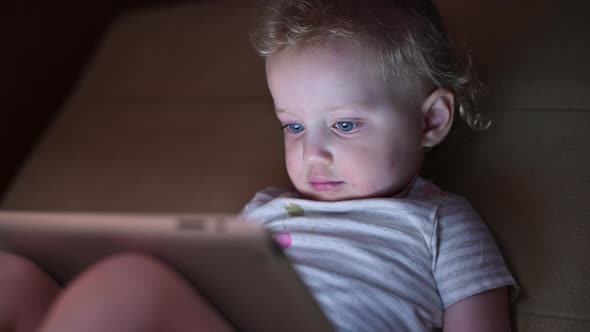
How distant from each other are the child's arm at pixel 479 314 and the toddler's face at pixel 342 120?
22cm

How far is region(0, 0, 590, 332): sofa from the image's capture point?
3.50 ft

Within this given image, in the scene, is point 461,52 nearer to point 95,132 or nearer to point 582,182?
point 582,182

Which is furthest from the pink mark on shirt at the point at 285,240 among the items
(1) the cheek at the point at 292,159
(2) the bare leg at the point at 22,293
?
(2) the bare leg at the point at 22,293

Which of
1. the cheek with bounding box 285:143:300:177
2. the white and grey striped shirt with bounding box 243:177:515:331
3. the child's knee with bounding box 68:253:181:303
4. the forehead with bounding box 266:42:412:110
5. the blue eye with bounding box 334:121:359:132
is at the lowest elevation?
the white and grey striped shirt with bounding box 243:177:515:331

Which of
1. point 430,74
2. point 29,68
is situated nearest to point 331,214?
point 430,74

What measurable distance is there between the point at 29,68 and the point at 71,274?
138cm

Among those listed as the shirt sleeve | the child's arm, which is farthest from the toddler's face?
the child's arm

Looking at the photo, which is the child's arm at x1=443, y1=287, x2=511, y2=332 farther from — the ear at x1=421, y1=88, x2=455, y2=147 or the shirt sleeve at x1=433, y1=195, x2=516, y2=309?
the ear at x1=421, y1=88, x2=455, y2=147

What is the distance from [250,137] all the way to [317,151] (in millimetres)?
496

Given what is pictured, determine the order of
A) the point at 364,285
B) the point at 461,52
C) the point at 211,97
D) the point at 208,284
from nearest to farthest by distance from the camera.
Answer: the point at 208,284, the point at 364,285, the point at 461,52, the point at 211,97

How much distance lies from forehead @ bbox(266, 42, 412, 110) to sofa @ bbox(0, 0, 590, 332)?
0.30 metres

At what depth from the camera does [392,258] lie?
0.95 meters

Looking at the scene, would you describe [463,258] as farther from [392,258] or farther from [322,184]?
[322,184]

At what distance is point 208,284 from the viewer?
28.7 inches
